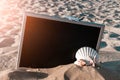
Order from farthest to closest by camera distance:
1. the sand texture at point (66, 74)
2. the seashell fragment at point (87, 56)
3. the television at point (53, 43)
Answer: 1. the television at point (53, 43)
2. the seashell fragment at point (87, 56)
3. the sand texture at point (66, 74)

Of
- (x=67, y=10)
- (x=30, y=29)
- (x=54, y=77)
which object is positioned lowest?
(x=67, y=10)

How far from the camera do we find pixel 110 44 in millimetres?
4055

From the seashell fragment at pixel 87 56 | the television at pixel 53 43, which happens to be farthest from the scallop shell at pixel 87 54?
the television at pixel 53 43

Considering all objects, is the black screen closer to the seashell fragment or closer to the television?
the television

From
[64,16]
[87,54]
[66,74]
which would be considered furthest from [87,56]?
[64,16]

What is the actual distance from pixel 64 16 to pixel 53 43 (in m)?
2.34

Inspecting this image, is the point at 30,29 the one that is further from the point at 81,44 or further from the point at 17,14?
the point at 17,14

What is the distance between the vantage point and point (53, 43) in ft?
9.34

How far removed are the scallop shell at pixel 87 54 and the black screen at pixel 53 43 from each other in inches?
4.3

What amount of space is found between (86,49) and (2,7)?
308 centimetres

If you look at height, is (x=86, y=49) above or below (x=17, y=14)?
above

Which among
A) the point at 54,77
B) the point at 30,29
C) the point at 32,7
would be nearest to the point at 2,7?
the point at 32,7

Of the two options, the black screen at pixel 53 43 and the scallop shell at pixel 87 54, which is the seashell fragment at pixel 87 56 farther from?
the black screen at pixel 53 43

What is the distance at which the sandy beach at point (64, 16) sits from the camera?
2.50 meters
